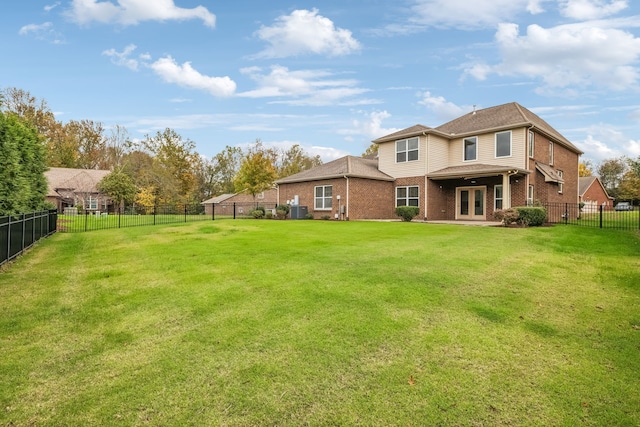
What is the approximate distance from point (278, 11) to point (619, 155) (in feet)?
217

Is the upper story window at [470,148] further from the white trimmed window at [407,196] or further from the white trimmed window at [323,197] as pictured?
the white trimmed window at [323,197]

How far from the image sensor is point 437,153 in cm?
2169

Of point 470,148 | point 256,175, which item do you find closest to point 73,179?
point 256,175

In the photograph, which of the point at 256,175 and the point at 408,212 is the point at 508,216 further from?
the point at 256,175

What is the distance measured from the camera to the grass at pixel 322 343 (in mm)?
2648

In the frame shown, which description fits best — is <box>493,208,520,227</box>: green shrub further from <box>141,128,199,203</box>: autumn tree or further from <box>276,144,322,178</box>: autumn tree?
<box>141,128,199,203</box>: autumn tree

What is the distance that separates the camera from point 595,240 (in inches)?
439

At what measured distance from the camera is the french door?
20812 mm

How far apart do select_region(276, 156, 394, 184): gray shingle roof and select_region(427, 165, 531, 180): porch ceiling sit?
3.57 m

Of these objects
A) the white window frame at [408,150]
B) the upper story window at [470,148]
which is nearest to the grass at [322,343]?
the upper story window at [470,148]

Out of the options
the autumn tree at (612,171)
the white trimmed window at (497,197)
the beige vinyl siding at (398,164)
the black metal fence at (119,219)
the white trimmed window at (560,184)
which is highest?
the autumn tree at (612,171)

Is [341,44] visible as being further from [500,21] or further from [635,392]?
[635,392]

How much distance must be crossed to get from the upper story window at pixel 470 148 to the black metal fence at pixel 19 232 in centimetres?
2121

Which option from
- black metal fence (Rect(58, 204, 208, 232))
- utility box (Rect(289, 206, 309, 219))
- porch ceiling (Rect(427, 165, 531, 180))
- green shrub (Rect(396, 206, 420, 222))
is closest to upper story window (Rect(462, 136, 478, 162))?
porch ceiling (Rect(427, 165, 531, 180))
